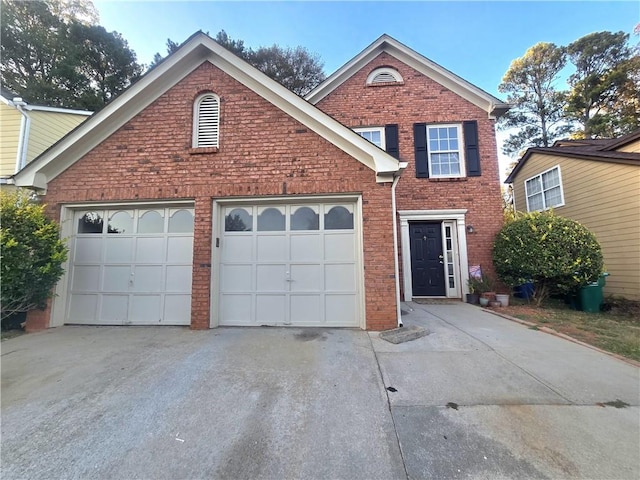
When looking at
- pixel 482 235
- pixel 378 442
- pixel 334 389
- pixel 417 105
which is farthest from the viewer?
pixel 417 105

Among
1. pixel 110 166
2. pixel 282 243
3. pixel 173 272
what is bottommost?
pixel 173 272

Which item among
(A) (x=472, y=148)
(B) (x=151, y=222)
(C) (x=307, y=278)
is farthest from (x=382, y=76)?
(B) (x=151, y=222)

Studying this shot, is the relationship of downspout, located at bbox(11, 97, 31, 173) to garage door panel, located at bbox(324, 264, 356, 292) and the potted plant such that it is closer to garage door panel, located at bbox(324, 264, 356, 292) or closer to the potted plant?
garage door panel, located at bbox(324, 264, 356, 292)

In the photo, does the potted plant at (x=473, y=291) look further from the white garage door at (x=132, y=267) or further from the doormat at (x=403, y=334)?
the white garage door at (x=132, y=267)

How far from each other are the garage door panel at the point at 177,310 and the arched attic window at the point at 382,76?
8809 millimetres

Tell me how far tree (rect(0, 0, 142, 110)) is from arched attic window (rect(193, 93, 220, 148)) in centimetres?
1539

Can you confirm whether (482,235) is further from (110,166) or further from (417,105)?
(110,166)

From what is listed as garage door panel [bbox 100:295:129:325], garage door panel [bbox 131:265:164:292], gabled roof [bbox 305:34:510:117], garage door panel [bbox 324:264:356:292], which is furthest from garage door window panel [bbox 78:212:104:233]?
gabled roof [bbox 305:34:510:117]

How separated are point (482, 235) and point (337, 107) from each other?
20.5 ft

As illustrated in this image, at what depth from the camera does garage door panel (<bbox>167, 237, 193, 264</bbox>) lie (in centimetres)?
574

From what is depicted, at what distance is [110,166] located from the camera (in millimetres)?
5848

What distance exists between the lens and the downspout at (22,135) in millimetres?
9016

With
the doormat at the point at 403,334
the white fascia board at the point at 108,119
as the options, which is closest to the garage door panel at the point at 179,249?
the white fascia board at the point at 108,119

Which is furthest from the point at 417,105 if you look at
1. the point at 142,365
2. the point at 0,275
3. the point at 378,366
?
the point at 0,275
